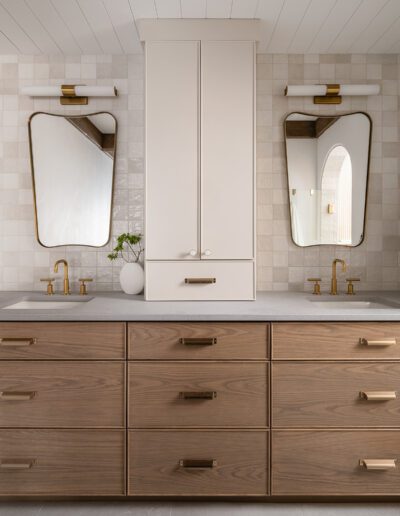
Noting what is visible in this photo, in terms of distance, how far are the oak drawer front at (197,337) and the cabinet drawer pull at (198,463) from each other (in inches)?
17.6

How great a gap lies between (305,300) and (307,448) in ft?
2.38

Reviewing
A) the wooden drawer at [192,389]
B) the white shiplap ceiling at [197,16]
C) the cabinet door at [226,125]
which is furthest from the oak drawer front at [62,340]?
the white shiplap ceiling at [197,16]

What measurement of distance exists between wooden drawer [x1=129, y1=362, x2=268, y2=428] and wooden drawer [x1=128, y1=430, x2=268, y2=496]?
3.1 inches

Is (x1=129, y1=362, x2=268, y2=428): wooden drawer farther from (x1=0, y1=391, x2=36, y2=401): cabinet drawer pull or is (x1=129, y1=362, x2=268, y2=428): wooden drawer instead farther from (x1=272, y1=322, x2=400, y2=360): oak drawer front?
(x1=0, y1=391, x2=36, y2=401): cabinet drawer pull

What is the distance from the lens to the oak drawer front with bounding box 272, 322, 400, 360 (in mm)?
1886

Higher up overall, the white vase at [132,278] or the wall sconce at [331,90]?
the wall sconce at [331,90]

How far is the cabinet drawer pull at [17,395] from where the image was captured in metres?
1.88

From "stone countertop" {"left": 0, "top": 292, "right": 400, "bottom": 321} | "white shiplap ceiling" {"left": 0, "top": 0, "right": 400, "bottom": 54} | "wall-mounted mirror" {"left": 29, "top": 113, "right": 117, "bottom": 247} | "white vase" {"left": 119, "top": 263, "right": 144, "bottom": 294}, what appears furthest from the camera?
"wall-mounted mirror" {"left": 29, "top": 113, "right": 117, "bottom": 247}

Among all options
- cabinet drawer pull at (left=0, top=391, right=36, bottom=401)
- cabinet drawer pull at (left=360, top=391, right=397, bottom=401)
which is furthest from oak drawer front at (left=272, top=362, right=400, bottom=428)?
cabinet drawer pull at (left=0, top=391, right=36, bottom=401)

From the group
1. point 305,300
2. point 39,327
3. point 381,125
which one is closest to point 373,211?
point 381,125

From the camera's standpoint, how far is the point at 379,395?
1.88 metres

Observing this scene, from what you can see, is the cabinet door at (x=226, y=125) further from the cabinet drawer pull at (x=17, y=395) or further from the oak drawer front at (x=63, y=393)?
the cabinet drawer pull at (x=17, y=395)

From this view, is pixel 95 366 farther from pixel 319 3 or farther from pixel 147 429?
pixel 319 3

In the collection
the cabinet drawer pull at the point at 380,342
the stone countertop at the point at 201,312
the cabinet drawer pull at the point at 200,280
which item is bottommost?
the cabinet drawer pull at the point at 380,342
